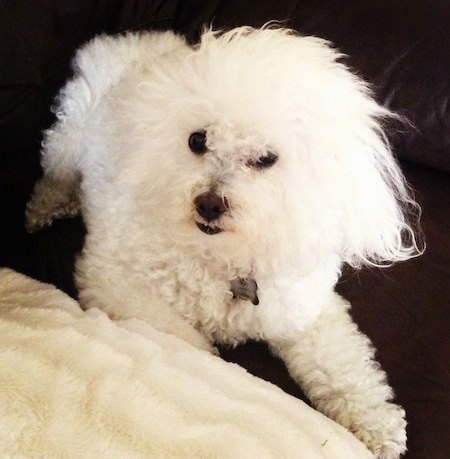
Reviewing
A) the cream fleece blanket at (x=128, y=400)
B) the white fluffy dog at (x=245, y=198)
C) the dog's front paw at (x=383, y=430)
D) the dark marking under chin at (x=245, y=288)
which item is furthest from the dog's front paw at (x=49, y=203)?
the dog's front paw at (x=383, y=430)

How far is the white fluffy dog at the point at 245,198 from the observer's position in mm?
888

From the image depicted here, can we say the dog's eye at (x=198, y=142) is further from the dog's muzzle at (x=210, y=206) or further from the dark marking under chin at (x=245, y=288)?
the dark marking under chin at (x=245, y=288)

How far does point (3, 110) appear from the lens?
3.61 feet

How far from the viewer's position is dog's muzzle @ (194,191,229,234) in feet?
2.87

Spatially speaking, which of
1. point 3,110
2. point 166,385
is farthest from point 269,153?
point 3,110

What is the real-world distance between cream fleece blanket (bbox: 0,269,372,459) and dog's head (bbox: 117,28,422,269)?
0.19 m

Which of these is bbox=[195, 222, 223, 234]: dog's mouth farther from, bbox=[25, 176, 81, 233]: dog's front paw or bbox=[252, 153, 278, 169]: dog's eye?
bbox=[25, 176, 81, 233]: dog's front paw

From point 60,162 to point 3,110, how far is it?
0.22m

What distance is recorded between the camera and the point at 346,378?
1.06 metres

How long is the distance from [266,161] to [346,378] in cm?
41

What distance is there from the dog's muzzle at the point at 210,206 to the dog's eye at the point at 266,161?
87 millimetres

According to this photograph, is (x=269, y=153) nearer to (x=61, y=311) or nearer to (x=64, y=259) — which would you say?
(x=61, y=311)

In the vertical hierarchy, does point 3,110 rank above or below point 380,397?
above

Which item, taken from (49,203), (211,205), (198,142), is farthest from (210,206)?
(49,203)
